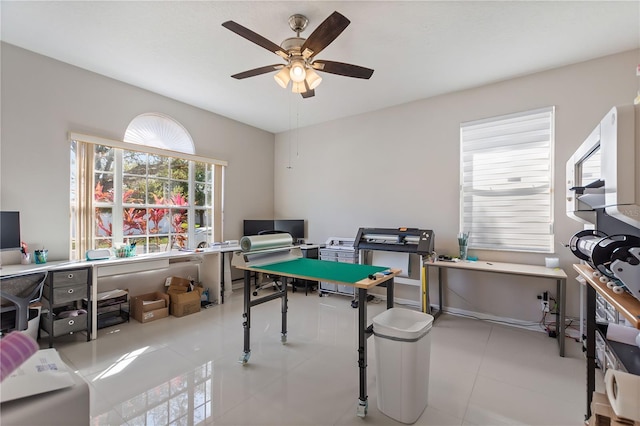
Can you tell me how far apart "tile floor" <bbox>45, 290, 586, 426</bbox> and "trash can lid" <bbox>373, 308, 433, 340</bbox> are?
1.93 feet

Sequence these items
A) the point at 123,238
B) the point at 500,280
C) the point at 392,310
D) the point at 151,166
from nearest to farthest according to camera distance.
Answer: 1. the point at 392,310
2. the point at 500,280
3. the point at 123,238
4. the point at 151,166

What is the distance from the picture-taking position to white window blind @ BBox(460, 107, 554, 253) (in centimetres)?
339

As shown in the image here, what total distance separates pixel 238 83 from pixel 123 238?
8.61ft

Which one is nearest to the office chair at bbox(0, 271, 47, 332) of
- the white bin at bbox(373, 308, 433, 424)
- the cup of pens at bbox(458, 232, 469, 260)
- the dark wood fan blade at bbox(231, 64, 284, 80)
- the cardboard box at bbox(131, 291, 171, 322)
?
the cardboard box at bbox(131, 291, 171, 322)

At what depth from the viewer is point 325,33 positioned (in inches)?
80.4

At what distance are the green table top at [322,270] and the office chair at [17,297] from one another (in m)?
2.09

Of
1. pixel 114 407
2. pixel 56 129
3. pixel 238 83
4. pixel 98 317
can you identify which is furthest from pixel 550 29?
pixel 98 317

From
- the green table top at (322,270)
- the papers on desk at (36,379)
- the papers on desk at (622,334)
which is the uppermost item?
the green table top at (322,270)

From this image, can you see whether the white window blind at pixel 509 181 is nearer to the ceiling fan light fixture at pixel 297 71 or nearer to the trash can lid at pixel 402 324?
the trash can lid at pixel 402 324

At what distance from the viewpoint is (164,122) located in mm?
4270

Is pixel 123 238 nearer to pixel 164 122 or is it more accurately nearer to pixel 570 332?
pixel 164 122

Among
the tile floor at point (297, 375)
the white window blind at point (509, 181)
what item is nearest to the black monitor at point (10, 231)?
the tile floor at point (297, 375)

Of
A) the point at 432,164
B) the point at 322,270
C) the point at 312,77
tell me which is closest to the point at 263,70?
the point at 312,77

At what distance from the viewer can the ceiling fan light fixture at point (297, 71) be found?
95.2 inches
